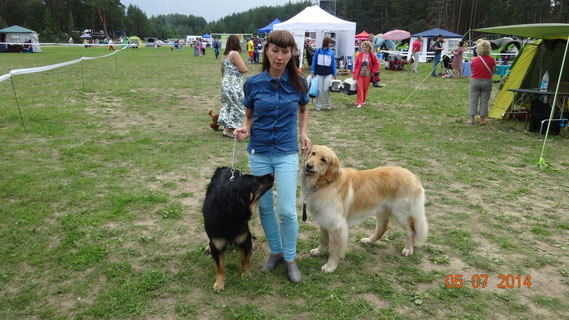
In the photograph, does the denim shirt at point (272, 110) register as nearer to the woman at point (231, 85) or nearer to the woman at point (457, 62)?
the woman at point (231, 85)

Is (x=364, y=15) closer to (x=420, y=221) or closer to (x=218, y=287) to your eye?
(x=420, y=221)

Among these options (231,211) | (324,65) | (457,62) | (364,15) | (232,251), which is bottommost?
(232,251)

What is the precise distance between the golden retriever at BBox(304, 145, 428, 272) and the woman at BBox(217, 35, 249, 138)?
4473mm

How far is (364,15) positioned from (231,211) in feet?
285

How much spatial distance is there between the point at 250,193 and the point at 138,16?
120781mm

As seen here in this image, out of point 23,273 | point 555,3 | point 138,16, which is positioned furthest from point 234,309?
point 138,16

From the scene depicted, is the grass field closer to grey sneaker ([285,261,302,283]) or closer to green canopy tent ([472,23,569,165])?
grey sneaker ([285,261,302,283])

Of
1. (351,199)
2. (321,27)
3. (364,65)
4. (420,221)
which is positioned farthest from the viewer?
(321,27)

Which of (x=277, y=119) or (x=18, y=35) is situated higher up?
(x=18, y=35)

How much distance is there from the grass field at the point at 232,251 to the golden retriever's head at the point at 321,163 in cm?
101

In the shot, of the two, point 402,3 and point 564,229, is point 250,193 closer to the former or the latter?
point 564,229

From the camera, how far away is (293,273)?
10.5 feet

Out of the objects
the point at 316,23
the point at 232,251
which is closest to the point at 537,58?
the point at 232,251

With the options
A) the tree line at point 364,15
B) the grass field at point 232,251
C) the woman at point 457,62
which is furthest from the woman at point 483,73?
the tree line at point 364,15
